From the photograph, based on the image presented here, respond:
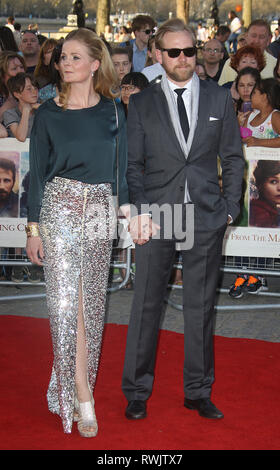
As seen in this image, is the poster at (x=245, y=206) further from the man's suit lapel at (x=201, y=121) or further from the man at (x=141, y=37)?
the man at (x=141, y=37)

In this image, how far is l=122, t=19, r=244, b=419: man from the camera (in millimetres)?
4207

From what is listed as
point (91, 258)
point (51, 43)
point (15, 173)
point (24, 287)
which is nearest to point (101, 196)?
point (91, 258)

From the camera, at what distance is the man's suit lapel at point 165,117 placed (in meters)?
4.21

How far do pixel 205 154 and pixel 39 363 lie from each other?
85.1 inches

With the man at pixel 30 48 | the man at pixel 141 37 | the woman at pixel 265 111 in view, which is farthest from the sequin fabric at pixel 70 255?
the man at pixel 141 37

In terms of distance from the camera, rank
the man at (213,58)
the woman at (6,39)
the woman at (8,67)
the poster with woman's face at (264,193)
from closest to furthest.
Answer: the poster with woman's face at (264,193)
the woman at (8,67)
the man at (213,58)
the woman at (6,39)

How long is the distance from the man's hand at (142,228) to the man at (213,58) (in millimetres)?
6229

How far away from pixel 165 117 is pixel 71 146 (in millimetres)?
587

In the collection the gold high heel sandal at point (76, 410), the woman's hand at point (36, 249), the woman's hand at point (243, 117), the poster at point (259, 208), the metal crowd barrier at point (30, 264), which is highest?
the woman's hand at point (243, 117)

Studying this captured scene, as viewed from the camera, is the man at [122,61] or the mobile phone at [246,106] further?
the man at [122,61]

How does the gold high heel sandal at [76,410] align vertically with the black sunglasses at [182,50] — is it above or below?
below

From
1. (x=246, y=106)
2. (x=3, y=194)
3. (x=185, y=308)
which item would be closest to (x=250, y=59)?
(x=246, y=106)
